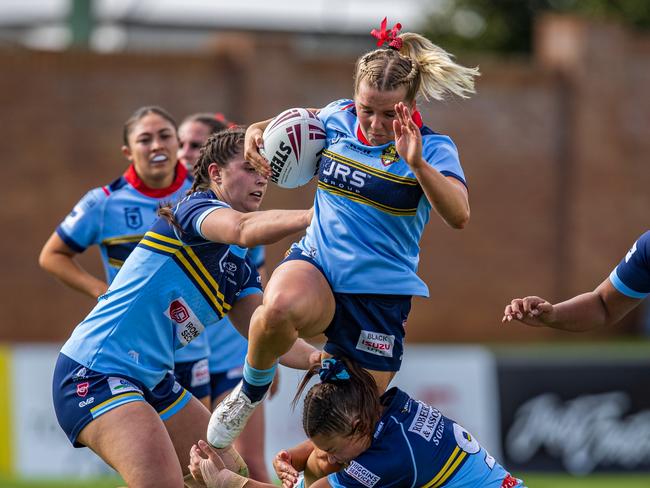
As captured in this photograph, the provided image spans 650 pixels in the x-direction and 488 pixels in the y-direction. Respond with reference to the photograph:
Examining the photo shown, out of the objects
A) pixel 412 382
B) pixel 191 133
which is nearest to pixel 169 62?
pixel 412 382

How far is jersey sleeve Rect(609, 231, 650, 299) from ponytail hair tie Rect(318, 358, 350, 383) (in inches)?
56.1

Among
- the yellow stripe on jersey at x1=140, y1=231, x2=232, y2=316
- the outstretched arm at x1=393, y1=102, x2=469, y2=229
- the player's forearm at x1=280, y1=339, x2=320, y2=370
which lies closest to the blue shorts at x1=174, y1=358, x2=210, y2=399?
the player's forearm at x1=280, y1=339, x2=320, y2=370

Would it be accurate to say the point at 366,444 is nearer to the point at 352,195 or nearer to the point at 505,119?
the point at 352,195

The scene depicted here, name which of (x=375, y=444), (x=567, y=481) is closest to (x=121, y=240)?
(x=375, y=444)

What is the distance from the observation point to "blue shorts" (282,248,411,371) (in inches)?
198

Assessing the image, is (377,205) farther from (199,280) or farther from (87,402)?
(87,402)

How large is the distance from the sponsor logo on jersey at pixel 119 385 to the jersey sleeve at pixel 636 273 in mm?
2265

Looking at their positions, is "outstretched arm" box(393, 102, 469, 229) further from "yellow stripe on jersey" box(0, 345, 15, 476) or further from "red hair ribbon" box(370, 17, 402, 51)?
"yellow stripe on jersey" box(0, 345, 15, 476)

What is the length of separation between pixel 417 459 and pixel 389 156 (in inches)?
49.8

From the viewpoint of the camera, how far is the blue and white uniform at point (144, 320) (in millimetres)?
4848

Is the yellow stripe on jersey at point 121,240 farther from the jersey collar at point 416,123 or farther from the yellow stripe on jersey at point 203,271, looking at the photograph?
the jersey collar at point 416,123

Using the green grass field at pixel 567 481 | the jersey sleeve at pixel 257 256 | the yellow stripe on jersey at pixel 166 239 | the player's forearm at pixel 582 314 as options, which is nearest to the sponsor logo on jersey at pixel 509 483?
the player's forearm at pixel 582 314

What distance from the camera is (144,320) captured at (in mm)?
4918

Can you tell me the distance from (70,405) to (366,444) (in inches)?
48.9
